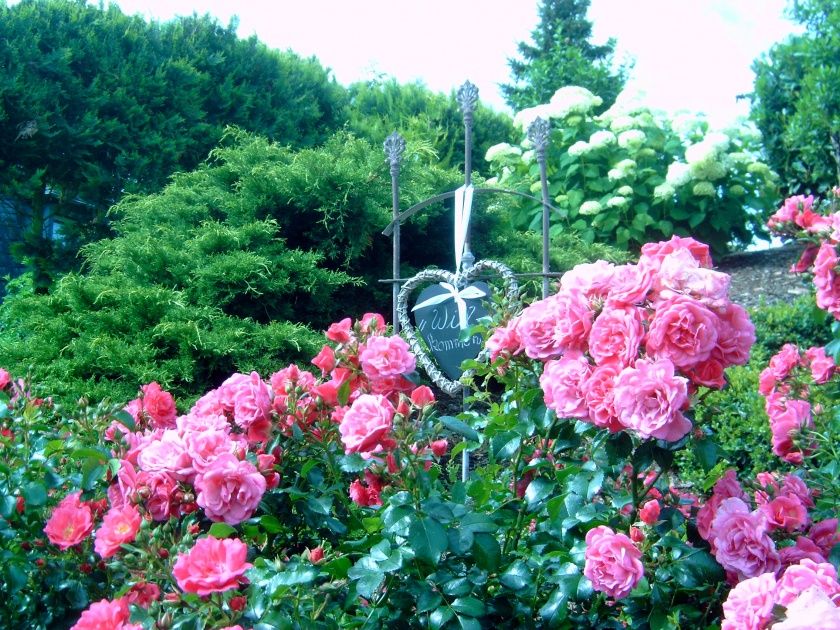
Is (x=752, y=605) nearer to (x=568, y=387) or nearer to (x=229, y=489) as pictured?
(x=568, y=387)

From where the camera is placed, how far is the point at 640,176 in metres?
6.95

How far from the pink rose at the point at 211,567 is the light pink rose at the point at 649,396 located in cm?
57

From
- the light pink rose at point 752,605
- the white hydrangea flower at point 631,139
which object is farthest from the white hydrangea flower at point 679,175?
the light pink rose at point 752,605

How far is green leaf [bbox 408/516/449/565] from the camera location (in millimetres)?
1193

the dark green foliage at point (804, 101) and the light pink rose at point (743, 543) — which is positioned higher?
the dark green foliage at point (804, 101)

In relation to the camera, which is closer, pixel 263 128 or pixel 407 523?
pixel 407 523

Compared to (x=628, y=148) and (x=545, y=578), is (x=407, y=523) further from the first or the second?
(x=628, y=148)

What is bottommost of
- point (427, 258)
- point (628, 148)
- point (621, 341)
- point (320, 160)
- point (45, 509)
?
point (45, 509)

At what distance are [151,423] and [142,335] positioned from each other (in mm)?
1650

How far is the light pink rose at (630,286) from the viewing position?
1.27 metres

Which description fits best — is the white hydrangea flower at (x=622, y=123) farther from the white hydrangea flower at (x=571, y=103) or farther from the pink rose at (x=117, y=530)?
the pink rose at (x=117, y=530)

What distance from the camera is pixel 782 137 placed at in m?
8.10

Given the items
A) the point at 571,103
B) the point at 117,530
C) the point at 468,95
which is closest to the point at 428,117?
the point at 571,103

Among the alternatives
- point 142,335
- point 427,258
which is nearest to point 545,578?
point 142,335
